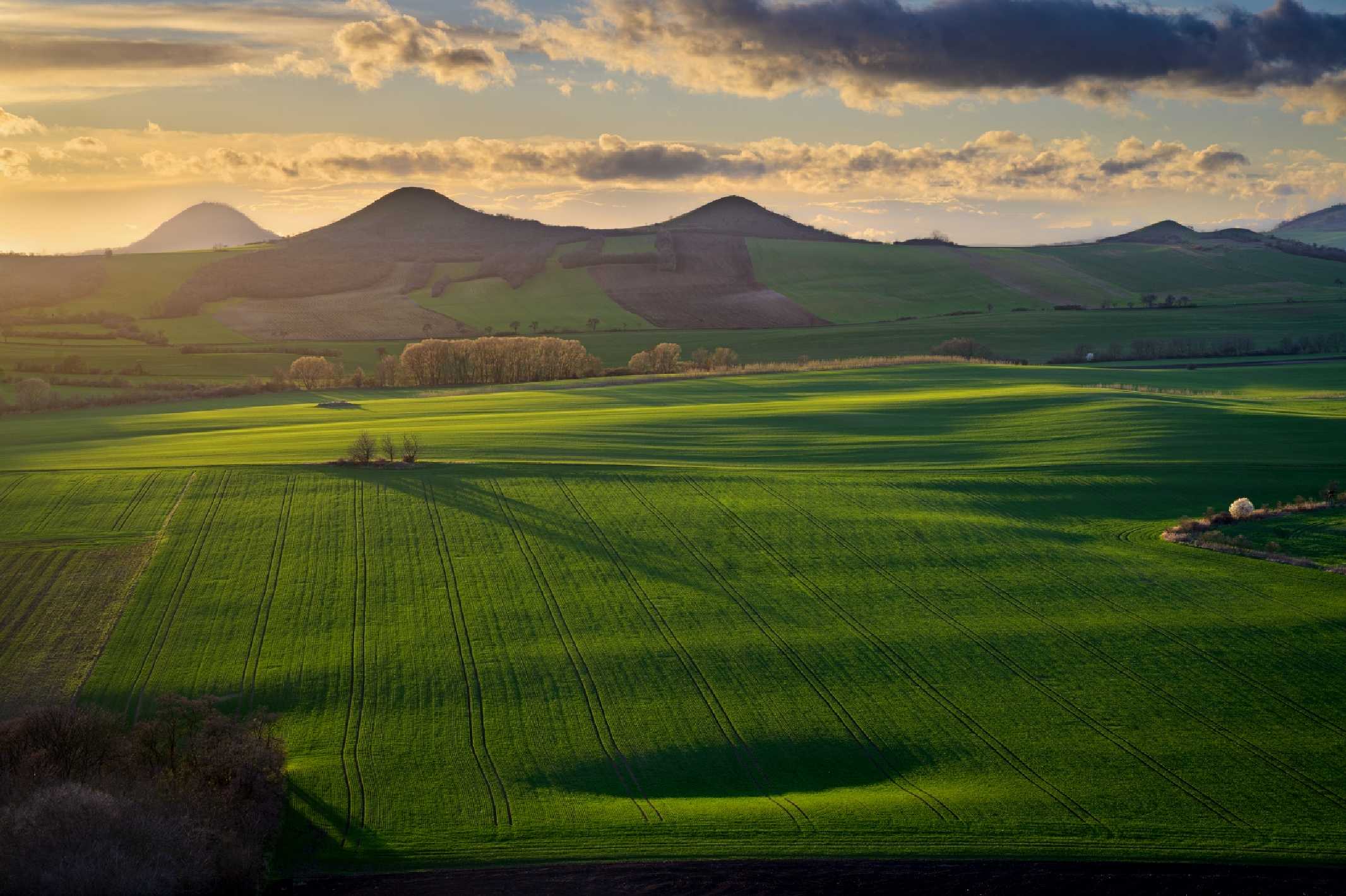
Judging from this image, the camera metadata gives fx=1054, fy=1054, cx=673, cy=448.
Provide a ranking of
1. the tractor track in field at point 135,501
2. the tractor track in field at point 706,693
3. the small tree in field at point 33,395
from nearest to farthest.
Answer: the tractor track in field at point 706,693, the tractor track in field at point 135,501, the small tree in field at point 33,395

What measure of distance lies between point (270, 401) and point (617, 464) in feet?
163

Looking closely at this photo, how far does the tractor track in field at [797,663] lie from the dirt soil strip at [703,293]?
319 feet

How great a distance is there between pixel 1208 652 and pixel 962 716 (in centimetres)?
967

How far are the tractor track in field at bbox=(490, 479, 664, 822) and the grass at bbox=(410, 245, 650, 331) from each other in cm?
9575

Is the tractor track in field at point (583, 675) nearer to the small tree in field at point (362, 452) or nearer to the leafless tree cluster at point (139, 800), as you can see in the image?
the leafless tree cluster at point (139, 800)

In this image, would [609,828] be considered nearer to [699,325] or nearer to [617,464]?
[617,464]

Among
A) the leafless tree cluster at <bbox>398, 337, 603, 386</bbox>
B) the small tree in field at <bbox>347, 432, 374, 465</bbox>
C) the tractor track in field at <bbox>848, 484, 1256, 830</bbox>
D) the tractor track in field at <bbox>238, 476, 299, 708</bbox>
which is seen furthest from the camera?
the leafless tree cluster at <bbox>398, 337, 603, 386</bbox>

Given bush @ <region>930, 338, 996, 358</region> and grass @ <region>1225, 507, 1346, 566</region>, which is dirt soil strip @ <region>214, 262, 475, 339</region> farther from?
grass @ <region>1225, 507, 1346, 566</region>

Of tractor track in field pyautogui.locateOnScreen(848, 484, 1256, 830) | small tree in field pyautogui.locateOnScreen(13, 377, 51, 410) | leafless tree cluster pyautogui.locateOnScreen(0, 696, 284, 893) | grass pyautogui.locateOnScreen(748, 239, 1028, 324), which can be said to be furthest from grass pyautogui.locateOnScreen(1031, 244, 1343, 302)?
leafless tree cluster pyautogui.locateOnScreen(0, 696, 284, 893)

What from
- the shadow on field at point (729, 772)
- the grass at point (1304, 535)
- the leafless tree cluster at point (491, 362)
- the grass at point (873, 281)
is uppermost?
the grass at point (873, 281)

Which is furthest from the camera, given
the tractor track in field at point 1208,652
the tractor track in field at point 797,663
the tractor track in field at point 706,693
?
the tractor track in field at point 1208,652

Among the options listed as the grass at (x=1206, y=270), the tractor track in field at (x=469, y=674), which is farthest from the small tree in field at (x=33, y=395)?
the grass at (x=1206, y=270)

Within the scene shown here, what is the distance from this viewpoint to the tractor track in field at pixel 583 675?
27.9 m

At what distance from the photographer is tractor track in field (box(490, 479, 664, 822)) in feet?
91.7
